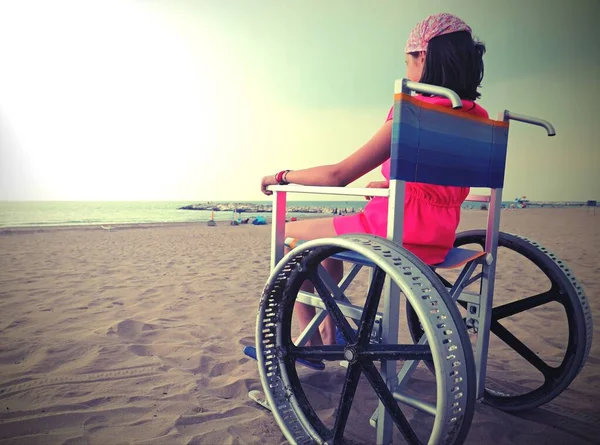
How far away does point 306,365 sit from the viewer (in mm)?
2227

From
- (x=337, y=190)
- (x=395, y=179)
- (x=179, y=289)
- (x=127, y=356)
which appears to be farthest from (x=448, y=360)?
(x=179, y=289)

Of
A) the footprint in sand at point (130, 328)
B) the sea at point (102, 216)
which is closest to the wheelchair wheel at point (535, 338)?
the footprint in sand at point (130, 328)

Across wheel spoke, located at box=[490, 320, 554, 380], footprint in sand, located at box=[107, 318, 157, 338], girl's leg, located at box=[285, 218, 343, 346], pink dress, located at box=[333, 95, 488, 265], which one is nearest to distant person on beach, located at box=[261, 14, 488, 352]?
pink dress, located at box=[333, 95, 488, 265]

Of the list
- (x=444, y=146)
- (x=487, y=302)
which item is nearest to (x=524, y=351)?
(x=487, y=302)

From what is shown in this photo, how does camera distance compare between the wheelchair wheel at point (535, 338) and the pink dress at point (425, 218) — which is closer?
the pink dress at point (425, 218)

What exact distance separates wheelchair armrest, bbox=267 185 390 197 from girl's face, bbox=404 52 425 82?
0.55m

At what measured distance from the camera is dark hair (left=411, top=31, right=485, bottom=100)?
1.55 meters

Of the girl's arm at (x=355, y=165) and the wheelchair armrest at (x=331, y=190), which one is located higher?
the girl's arm at (x=355, y=165)

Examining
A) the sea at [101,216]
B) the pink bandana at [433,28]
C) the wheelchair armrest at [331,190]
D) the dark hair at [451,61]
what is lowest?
the sea at [101,216]

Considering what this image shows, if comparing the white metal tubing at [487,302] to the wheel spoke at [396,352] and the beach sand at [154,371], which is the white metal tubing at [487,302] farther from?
the wheel spoke at [396,352]

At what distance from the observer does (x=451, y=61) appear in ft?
5.10

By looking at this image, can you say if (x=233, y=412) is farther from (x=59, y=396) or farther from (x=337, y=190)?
(x=337, y=190)

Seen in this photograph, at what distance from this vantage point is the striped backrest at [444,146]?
1.33 m

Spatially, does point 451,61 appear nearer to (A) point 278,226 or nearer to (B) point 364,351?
(A) point 278,226
